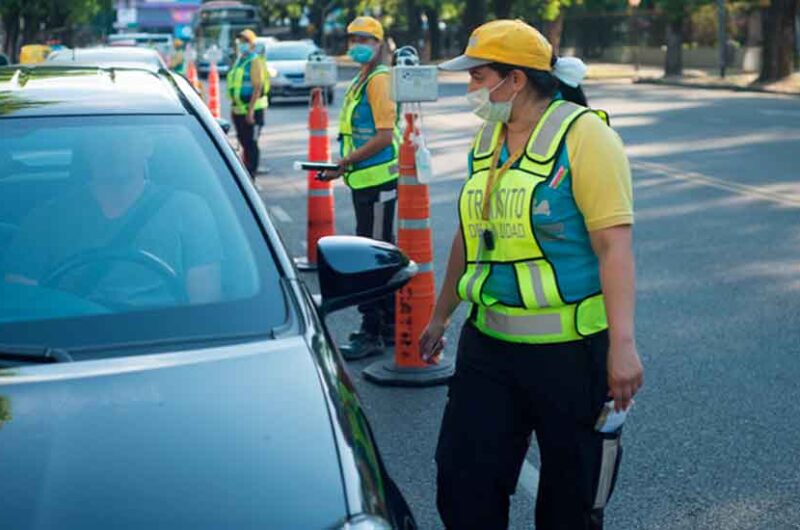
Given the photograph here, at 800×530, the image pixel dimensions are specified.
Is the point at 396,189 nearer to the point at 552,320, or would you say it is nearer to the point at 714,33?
the point at 552,320

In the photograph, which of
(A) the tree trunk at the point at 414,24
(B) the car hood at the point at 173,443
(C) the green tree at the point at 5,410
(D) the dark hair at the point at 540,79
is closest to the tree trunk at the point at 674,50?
(A) the tree trunk at the point at 414,24

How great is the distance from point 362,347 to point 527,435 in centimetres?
414

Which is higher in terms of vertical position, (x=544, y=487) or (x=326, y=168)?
(x=326, y=168)

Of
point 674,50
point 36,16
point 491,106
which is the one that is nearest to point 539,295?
point 491,106

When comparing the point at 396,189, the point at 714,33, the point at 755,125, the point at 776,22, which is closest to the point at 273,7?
the point at 714,33

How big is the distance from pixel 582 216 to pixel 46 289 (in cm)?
145

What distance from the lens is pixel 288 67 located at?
116 feet

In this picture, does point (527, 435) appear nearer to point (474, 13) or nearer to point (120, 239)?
point (120, 239)

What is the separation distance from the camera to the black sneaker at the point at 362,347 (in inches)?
327

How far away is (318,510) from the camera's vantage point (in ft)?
9.56

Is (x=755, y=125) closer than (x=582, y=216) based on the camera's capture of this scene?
No

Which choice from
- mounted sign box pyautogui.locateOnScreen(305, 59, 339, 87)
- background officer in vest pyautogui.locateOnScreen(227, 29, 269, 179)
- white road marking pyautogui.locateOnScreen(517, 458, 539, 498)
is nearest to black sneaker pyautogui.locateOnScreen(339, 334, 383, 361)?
white road marking pyautogui.locateOnScreen(517, 458, 539, 498)

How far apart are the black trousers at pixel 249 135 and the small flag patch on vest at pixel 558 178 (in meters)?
12.9

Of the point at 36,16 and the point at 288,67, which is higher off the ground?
the point at 36,16
